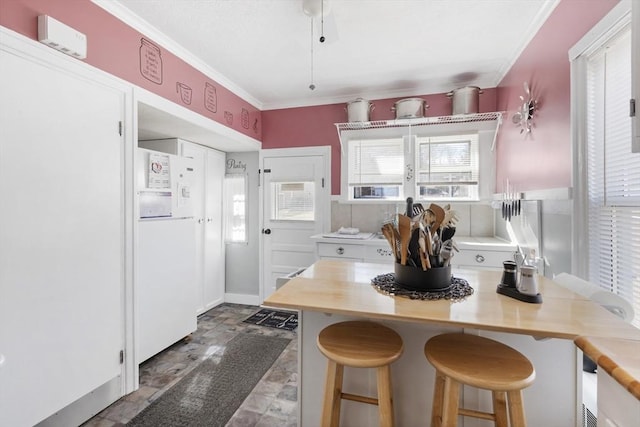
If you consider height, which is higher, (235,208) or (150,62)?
Result: (150,62)

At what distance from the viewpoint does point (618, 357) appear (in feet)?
2.23

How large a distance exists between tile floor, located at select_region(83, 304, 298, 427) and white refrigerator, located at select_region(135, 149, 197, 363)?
0.43ft

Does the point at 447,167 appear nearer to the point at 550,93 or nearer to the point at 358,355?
the point at 550,93

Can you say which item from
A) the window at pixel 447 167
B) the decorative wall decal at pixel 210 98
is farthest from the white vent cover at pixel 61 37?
the window at pixel 447 167

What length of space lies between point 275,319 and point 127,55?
269 cm

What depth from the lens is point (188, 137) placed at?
9.48ft

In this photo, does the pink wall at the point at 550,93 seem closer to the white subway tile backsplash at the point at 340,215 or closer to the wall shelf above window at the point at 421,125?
the wall shelf above window at the point at 421,125

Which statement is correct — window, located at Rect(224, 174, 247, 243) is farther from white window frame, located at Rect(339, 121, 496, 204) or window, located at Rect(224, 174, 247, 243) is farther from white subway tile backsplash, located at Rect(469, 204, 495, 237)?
white subway tile backsplash, located at Rect(469, 204, 495, 237)

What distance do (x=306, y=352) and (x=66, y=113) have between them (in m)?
1.75

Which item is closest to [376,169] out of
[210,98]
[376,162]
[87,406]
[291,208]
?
[376,162]

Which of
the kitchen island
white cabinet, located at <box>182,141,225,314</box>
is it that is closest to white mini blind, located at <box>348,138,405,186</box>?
white cabinet, located at <box>182,141,225,314</box>

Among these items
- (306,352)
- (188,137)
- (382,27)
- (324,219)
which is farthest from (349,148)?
(306,352)

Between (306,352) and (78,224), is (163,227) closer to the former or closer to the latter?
(78,224)

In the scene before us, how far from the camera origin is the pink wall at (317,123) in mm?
3074
